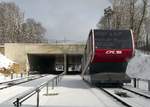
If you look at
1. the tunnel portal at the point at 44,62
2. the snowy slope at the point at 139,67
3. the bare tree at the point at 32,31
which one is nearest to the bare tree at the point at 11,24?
the bare tree at the point at 32,31

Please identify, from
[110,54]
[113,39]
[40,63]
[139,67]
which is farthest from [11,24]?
[110,54]

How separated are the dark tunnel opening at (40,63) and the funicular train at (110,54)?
40.8m

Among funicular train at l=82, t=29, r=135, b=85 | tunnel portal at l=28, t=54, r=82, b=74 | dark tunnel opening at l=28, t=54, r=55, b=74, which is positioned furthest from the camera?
tunnel portal at l=28, t=54, r=82, b=74

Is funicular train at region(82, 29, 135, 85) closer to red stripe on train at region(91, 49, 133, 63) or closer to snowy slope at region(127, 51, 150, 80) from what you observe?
red stripe on train at region(91, 49, 133, 63)

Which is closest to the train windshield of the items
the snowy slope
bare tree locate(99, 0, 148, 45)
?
the snowy slope

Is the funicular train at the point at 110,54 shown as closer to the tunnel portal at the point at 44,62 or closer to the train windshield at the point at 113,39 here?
the train windshield at the point at 113,39

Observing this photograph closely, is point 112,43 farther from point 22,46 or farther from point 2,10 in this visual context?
point 2,10

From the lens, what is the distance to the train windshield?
98.0 feet

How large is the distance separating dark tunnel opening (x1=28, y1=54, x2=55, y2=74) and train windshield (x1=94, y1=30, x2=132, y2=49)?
1648 inches

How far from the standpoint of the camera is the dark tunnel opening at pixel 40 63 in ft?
256

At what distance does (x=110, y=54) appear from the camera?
2989 centimetres

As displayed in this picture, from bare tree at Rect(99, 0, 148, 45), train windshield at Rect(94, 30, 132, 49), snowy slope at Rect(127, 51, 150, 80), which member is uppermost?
bare tree at Rect(99, 0, 148, 45)

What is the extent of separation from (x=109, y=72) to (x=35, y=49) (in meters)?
44.3

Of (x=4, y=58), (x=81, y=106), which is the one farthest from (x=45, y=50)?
(x=81, y=106)
